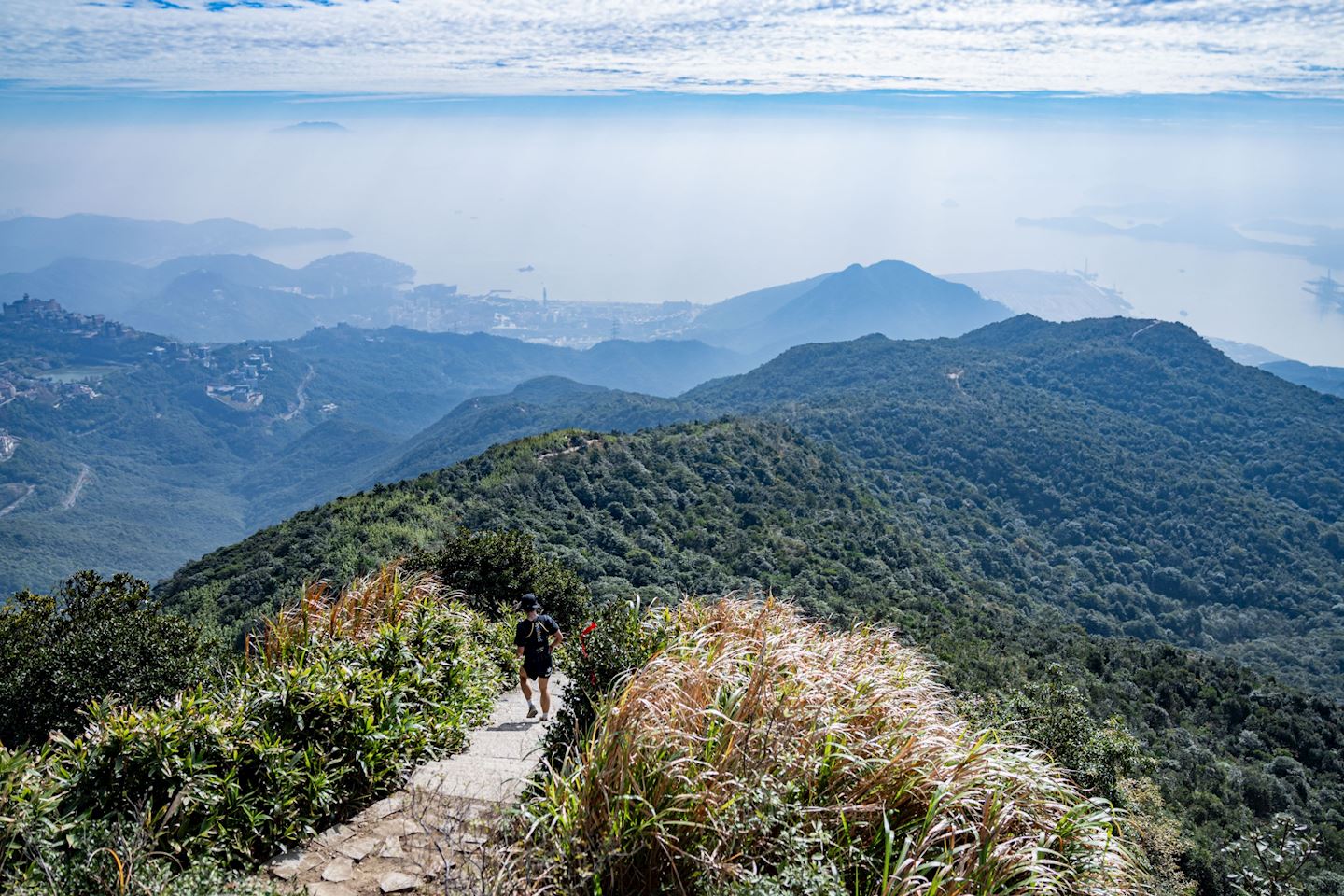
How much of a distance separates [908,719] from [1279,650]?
184ft

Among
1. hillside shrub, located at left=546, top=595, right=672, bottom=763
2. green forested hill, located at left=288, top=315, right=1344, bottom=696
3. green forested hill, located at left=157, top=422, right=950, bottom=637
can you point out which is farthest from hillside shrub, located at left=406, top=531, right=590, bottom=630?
green forested hill, located at left=288, top=315, right=1344, bottom=696

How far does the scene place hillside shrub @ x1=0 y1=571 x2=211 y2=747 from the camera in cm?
908

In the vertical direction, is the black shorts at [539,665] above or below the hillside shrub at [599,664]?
below

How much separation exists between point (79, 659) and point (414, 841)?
Result: 23.5 ft

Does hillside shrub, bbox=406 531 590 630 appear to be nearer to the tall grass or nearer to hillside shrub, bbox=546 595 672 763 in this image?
hillside shrub, bbox=546 595 672 763

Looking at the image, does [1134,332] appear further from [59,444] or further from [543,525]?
[59,444]

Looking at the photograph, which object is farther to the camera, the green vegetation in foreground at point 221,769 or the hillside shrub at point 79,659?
the hillside shrub at point 79,659

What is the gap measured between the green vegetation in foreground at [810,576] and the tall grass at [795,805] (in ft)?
24.2

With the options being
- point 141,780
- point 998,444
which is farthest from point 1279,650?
point 141,780

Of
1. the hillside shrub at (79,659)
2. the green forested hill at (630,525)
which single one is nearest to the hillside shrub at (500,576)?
the hillside shrub at (79,659)

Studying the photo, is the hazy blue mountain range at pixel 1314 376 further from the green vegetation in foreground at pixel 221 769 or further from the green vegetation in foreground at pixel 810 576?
the green vegetation in foreground at pixel 221 769

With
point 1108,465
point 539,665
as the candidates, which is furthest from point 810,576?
point 1108,465

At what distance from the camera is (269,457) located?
193250 mm

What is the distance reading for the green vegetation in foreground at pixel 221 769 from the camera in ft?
13.6
